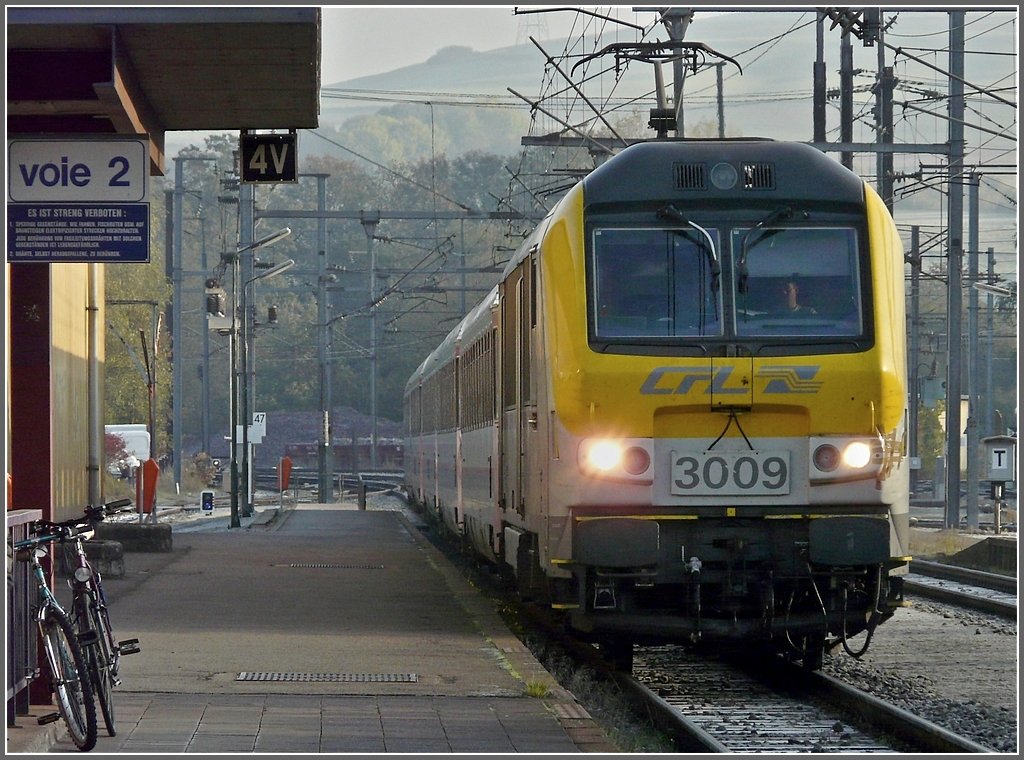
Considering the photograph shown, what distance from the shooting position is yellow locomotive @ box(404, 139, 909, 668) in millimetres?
10328

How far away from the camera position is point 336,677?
414 inches

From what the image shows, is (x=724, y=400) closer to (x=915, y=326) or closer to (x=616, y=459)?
(x=616, y=459)

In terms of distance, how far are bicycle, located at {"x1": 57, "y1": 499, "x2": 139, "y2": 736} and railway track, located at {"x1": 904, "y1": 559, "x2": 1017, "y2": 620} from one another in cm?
973

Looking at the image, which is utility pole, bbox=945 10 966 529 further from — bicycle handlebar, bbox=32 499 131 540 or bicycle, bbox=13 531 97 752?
bicycle, bbox=13 531 97 752

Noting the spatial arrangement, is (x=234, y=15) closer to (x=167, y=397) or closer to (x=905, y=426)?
(x=905, y=426)

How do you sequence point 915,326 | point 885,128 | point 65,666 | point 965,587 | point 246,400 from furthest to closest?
point 915,326
point 246,400
point 885,128
point 965,587
point 65,666

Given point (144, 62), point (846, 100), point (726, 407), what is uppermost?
point (846, 100)

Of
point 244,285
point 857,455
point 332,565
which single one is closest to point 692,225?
point 857,455

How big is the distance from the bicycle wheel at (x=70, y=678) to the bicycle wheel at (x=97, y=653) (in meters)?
0.10

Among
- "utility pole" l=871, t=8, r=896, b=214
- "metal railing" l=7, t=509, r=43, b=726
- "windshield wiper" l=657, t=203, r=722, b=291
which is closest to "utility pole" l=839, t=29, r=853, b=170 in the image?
"utility pole" l=871, t=8, r=896, b=214

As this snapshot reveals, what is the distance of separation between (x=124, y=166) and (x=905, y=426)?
5.08 metres

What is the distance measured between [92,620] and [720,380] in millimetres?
4065

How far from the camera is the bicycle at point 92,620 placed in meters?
8.00

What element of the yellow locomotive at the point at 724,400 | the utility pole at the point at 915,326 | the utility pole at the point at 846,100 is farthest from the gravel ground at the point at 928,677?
the utility pole at the point at 915,326
